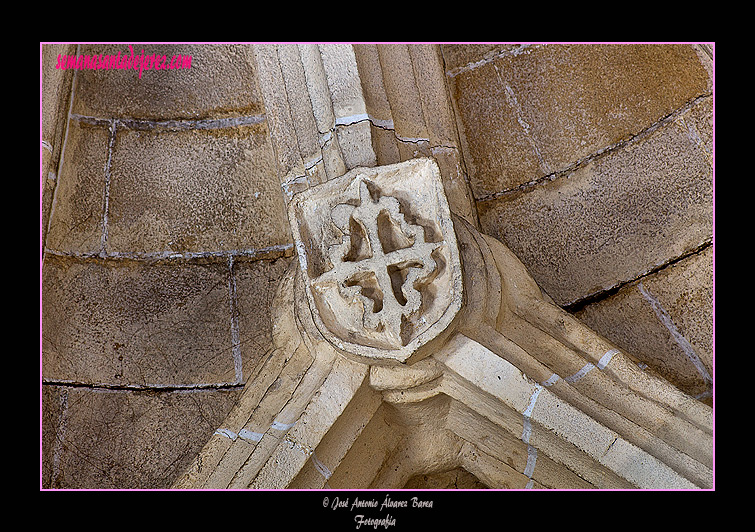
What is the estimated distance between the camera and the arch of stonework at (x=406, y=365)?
7.42ft

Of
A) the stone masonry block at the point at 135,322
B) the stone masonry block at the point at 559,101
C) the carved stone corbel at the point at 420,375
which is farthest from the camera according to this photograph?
the stone masonry block at the point at 559,101

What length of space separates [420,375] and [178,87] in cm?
157

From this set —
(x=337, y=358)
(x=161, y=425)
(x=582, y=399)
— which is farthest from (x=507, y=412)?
(x=161, y=425)

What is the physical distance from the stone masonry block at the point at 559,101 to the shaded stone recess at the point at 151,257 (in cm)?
80

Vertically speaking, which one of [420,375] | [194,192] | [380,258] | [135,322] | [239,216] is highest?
[194,192]

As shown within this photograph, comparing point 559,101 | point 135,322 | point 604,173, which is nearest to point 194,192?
point 135,322

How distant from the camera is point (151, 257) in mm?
3121

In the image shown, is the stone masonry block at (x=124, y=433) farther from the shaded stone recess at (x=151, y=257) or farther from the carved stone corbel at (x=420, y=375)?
the carved stone corbel at (x=420, y=375)

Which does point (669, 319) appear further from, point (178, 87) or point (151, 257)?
point (178, 87)

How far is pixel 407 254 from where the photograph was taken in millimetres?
2295
